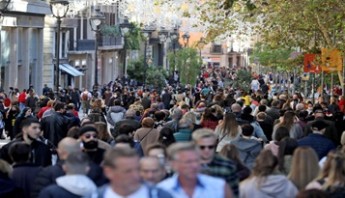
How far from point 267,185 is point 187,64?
65677mm

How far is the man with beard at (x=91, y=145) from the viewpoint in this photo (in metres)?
13.4

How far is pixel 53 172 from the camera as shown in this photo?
38.3 ft

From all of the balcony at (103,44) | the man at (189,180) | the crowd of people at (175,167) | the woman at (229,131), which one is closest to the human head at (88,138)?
the crowd of people at (175,167)

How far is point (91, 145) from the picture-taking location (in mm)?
13508

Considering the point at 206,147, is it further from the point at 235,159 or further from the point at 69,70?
the point at 69,70

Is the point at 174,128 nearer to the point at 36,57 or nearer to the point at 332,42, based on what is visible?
the point at 332,42

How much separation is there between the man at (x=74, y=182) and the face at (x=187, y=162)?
3.82 feet

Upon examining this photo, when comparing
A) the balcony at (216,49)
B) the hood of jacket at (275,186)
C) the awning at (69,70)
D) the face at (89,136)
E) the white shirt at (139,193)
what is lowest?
the hood of jacket at (275,186)

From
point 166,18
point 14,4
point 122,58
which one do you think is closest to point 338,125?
point 14,4

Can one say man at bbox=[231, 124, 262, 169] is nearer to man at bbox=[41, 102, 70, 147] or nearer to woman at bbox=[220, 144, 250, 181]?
woman at bbox=[220, 144, 250, 181]

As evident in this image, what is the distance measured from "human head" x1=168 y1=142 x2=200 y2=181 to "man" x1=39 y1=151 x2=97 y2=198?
3.76 feet

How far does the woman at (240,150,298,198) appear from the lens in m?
11.4

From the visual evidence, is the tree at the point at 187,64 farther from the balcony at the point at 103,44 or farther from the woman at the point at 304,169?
the woman at the point at 304,169

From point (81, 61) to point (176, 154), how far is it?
7509 cm
